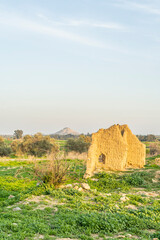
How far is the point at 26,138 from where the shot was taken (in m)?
46.2

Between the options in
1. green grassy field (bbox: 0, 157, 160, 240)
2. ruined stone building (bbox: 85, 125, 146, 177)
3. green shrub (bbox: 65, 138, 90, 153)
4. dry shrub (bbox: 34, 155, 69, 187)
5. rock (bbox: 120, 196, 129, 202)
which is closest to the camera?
green grassy field (bbox: 0, 157, 160, 240)

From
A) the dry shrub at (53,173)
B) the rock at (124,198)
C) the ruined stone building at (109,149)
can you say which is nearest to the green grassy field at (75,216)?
the rock at (124,198)

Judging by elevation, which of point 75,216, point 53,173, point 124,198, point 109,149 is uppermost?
point 109,149

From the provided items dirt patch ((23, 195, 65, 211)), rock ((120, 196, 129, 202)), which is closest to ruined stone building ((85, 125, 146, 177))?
rock ((120, 196, 129, 202))

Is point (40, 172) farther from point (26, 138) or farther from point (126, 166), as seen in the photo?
point (26, 138)

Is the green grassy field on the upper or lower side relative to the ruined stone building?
lower

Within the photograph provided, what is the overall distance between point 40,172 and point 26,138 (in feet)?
115

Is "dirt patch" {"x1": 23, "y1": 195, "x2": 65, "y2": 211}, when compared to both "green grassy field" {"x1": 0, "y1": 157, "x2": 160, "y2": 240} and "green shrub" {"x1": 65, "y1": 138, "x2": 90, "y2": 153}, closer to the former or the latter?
"green grassy field" {"x1": 0, "y1": 157, "x2": 160, "y2": 240}

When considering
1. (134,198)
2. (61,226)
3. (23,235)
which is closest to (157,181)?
(134,198)

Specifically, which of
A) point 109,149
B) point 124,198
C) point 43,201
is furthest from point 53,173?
point 109,149

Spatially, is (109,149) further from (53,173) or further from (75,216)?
(75,216)

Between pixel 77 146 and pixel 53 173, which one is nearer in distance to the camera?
pixel 53 173

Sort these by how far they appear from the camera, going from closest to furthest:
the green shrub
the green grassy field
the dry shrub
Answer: the green grassy field, the dry shrub, the green shrub

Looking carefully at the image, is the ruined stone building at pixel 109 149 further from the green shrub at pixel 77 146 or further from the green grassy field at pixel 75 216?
the green shrub at pixel 77 146
